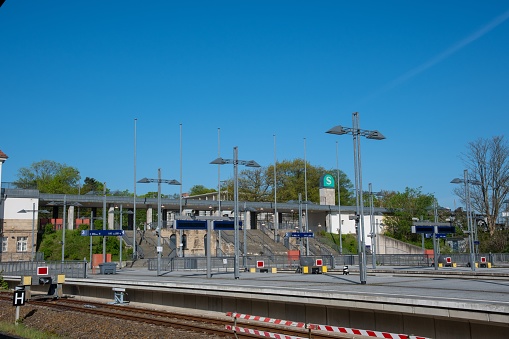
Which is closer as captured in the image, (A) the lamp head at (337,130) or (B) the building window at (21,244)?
(A) the lamp head at (337,130)

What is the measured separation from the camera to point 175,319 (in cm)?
2120

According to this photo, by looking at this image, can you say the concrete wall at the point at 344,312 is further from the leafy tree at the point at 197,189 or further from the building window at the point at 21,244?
the leafy tree at the point at 197,189

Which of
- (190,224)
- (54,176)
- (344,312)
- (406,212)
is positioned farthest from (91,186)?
(344,312)

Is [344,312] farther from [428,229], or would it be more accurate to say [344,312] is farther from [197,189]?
[197,189]

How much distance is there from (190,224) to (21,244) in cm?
3807

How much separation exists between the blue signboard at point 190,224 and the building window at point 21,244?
37.3 m

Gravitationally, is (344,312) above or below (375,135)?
below

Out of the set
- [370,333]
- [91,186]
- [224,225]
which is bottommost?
[370,333]

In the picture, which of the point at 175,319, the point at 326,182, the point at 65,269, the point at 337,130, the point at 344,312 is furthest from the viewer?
the point at 326,182

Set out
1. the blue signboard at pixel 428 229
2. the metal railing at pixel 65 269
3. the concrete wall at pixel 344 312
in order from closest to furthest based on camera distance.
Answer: the concrete wall at pixel 344 312 < the metal railing at pixel 65 269 < the blue signboard at pixel 428 229

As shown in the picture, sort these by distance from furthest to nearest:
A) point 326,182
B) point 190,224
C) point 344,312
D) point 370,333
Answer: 1. point 326,182
2. point 190,224
3. point 344,312
4. point 370,333

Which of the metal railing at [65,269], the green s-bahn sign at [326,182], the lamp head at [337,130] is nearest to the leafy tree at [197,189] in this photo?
the green s-bahn sign at [326,182]

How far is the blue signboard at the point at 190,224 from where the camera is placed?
115ft

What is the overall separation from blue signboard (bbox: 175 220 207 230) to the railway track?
27.9ft
